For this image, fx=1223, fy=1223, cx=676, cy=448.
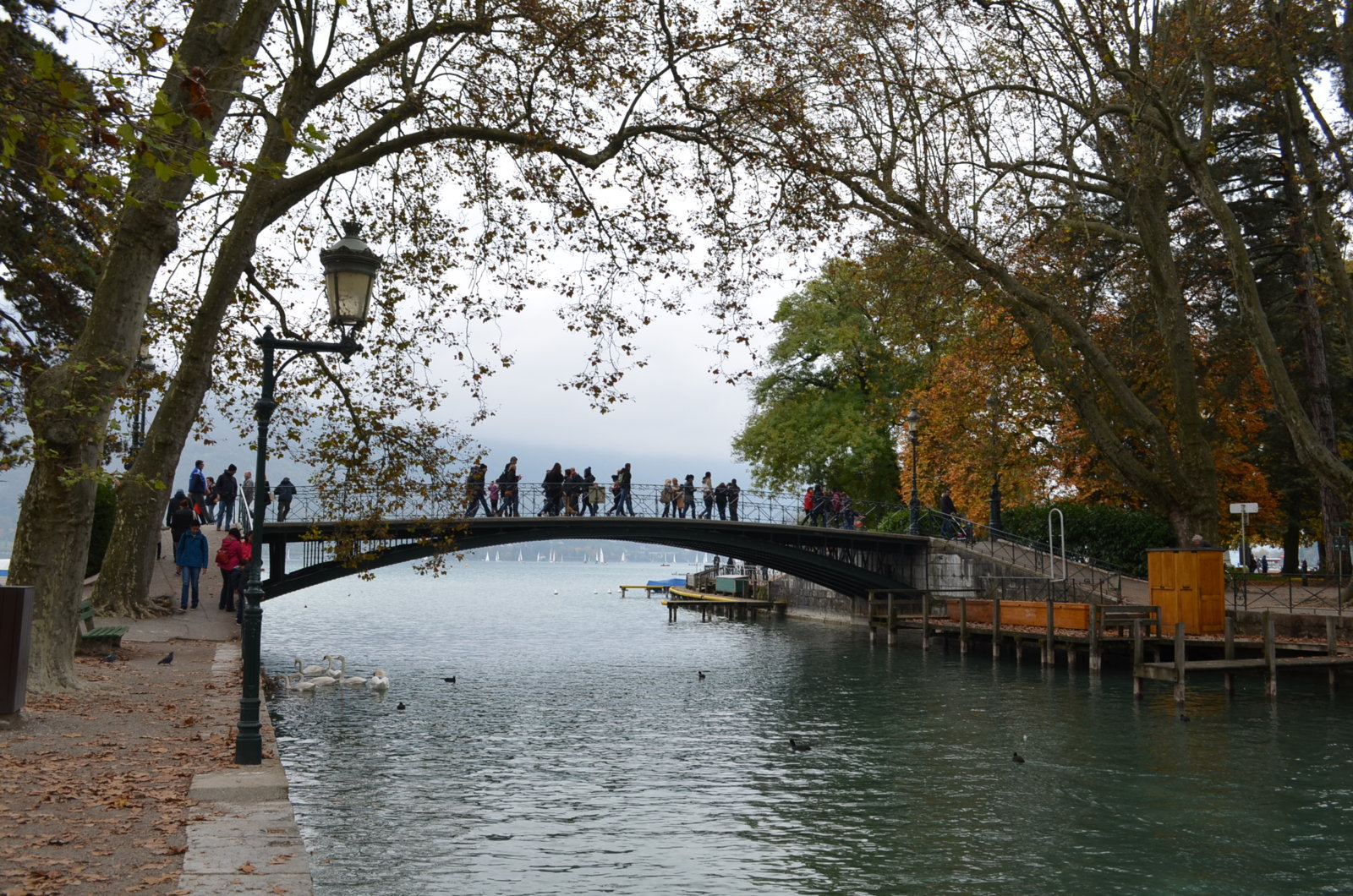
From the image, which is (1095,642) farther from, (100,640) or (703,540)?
(100,640)

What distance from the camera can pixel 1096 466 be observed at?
37.2 metres

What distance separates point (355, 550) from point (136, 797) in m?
12.6

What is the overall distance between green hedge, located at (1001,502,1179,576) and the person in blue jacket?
24.8 meters

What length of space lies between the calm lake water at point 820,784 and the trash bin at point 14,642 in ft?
9.79

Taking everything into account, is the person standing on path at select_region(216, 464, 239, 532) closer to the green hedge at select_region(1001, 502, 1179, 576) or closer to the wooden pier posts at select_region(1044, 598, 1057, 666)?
the wooden pier posts at select_region(1044, 598, 1057, 666)

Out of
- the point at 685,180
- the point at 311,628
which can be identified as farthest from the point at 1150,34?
the point at 311,628

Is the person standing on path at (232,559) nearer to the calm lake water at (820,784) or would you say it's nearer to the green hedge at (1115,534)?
the calm lake water at (820,784)

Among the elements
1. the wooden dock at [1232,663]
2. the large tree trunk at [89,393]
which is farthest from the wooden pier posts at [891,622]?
the large tree trunk at [89,393]

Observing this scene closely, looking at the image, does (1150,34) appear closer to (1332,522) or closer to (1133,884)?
(1332,522)

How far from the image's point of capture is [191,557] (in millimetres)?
23859

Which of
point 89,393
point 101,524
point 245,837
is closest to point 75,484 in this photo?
point 89,393

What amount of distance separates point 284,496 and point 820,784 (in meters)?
19.8

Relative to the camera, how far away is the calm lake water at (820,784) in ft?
35.9

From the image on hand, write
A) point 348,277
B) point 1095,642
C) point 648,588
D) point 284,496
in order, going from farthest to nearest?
point 648,588 < point 284,496 < point 1095,642 < point 348,277
